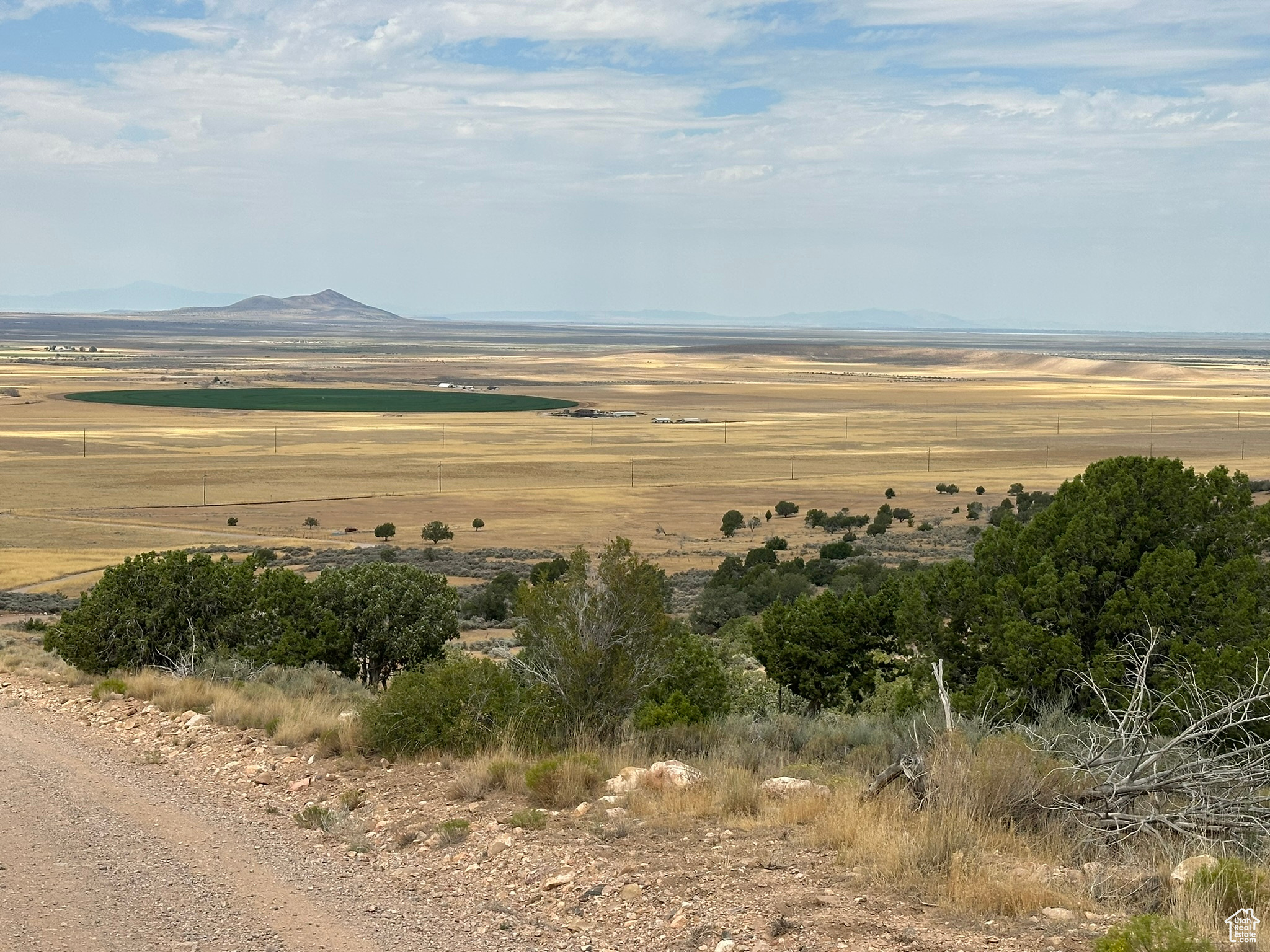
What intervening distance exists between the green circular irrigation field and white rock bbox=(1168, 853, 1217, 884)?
143434 millimetres

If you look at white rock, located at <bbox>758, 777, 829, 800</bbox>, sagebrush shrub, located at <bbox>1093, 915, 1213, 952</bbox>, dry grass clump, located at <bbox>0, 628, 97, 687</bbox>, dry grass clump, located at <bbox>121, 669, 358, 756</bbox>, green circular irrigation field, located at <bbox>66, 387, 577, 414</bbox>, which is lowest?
green circular irrigation field, located at <bbox>66, 387, 577, 414</bbox>

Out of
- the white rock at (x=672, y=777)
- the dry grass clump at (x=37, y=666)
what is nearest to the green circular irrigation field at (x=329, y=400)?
the dry grass clump at (x=37, y=666)

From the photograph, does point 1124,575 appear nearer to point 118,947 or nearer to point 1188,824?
point 1188,824

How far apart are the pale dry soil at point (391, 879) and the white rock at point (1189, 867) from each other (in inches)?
27.3

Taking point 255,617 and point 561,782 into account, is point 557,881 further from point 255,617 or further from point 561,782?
point 255,617

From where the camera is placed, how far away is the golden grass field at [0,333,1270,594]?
63500 mm

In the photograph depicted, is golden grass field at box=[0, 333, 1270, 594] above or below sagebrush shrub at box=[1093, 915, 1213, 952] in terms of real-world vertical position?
below

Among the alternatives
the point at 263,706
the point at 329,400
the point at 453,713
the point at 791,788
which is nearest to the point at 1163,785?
the point at 791,788

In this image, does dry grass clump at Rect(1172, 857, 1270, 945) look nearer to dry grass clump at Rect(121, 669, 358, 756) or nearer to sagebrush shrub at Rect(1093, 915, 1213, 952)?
sagebrush shrub at Rect(1093, 915, 1213, 952)

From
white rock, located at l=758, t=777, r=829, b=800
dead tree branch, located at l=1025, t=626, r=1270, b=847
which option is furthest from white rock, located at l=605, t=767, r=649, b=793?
dead tree branch, located at l=1025, t=626, r=1270, b=847

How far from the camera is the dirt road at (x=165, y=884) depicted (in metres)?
7.52

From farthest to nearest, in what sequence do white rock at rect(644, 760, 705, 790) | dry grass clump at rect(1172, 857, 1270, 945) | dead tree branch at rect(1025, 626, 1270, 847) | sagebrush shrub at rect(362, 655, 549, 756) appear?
sagebrush shrub at rect(362, 655, 549, 756), white rock at rect(644, 760, 705, 790), dead tree branch at rect(1025, 626, 1270, 847), dry grass clump at rect(1172, 857, 1270, 945)

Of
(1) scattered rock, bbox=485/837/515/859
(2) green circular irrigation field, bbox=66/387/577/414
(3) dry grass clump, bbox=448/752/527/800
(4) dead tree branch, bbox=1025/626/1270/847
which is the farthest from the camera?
(2) green circular irrigation field, bbox=66/387/577/414

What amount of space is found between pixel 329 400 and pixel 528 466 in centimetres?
7343
